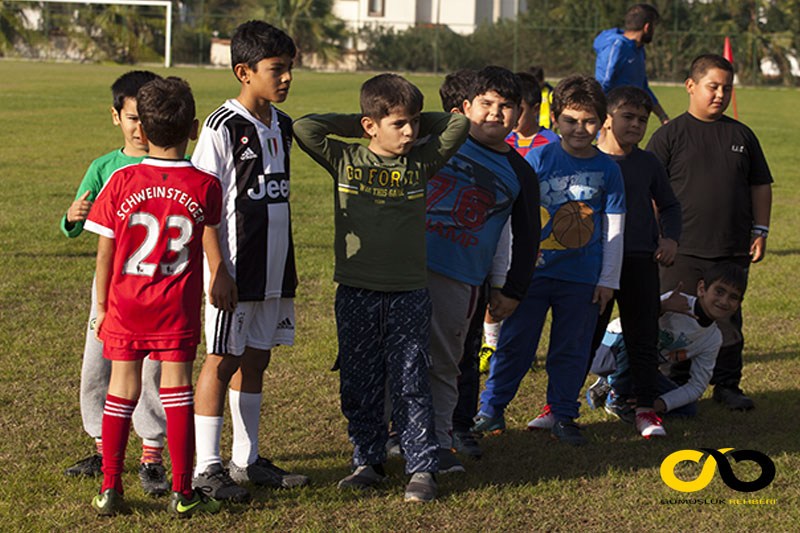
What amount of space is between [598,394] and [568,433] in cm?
72

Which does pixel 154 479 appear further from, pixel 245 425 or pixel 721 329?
pixel 721 329

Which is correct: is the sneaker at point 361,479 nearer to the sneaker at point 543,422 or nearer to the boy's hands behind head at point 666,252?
the sneaker at point 543,422

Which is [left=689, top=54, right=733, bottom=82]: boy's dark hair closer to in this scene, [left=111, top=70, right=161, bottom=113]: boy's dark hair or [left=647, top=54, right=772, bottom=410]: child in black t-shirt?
[left=647, top=54, right=772, bottom=410]: child in black t-shirt

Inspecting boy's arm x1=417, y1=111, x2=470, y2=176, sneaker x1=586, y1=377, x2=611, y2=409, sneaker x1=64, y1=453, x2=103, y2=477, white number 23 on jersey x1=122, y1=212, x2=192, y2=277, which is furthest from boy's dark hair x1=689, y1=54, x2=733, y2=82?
sneaker x1=64, y1=453, x2=103, y2=477

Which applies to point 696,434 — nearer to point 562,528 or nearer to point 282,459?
point 562,528

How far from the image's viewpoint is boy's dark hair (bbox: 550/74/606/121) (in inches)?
173

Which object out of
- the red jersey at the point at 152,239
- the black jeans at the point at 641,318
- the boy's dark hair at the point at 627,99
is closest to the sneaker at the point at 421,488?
the red jersey at the point at 152,239

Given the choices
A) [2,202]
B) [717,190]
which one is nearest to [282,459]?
[717,190]

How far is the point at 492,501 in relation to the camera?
3.77m

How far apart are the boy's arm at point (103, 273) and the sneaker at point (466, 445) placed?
171 centimetres

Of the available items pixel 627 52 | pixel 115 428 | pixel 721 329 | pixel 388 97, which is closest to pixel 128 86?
pixel 388 97

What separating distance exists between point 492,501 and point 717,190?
2.47m

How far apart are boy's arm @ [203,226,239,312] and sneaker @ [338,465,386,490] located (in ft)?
3.02

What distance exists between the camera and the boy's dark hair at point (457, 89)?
14.0 ft
